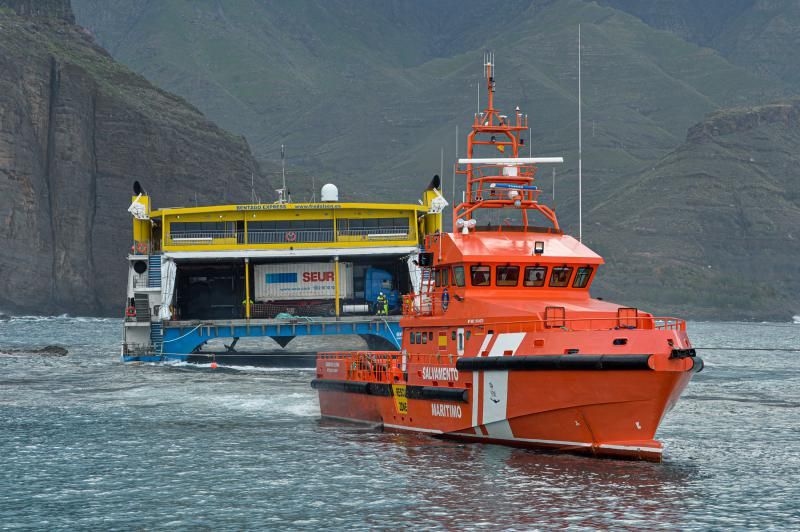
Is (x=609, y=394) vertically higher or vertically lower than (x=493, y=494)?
higher

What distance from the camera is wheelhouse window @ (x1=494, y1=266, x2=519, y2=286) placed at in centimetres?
3103

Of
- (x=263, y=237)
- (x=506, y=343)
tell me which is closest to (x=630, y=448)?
(x=506, y=343)

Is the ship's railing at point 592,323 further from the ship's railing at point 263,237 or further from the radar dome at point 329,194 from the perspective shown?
the radar dome at point 329,194

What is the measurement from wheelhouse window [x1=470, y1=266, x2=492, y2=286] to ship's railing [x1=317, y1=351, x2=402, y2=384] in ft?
12.2

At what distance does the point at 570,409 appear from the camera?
27750mm

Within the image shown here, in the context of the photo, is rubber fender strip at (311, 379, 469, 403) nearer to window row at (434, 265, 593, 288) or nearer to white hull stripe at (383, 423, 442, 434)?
white hull stripe at (383, 423, 442, 434)

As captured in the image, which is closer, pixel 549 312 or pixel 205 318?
pixel 549 312

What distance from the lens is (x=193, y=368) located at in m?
60.6

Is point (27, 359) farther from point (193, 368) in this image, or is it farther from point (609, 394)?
point (609, 394)

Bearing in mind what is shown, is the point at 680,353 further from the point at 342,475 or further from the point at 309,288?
the point at 309,288

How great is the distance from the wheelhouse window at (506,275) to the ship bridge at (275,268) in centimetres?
2946

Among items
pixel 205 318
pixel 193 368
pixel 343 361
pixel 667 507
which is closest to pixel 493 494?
pixel 667 507

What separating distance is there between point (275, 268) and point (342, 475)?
1540 inches

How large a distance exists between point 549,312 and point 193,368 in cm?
3493
